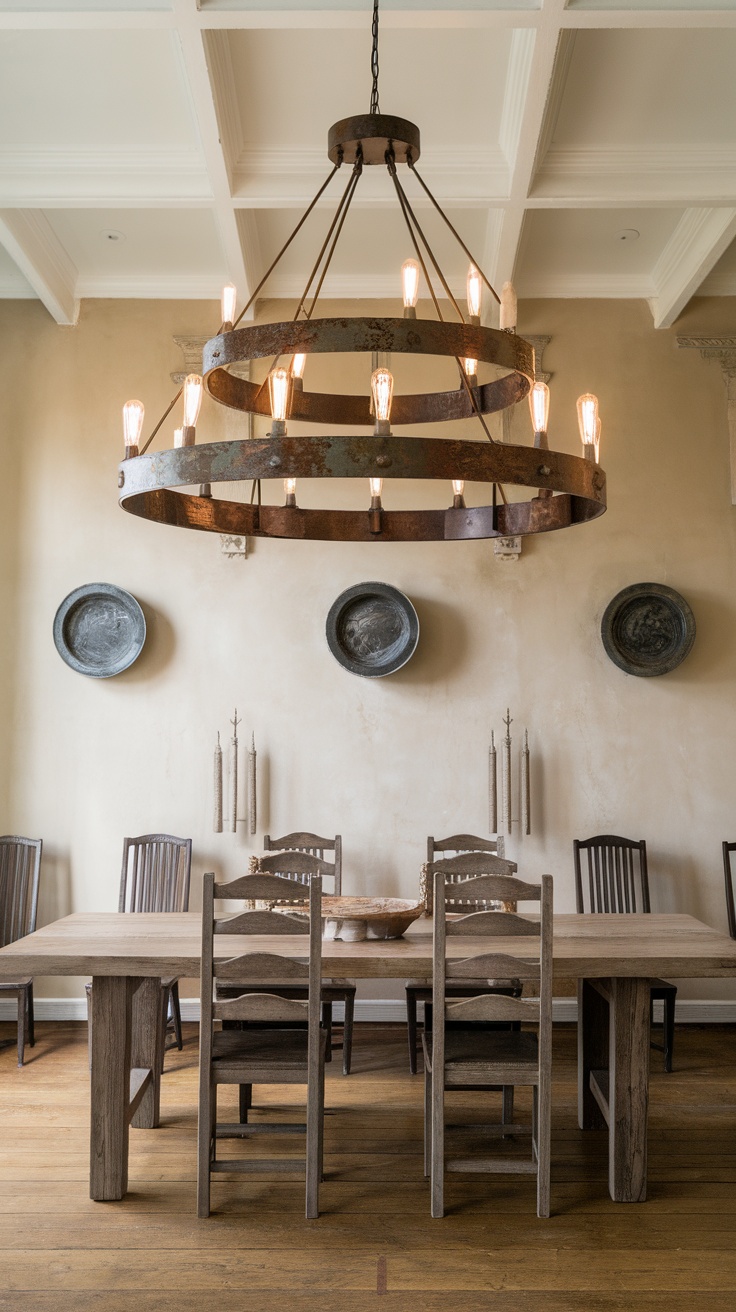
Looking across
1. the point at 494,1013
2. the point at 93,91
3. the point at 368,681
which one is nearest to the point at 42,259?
the point at 93,91

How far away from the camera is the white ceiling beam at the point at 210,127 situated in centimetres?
369

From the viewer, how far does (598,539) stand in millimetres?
5809

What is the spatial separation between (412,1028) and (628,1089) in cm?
137

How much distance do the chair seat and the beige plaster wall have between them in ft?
6.54

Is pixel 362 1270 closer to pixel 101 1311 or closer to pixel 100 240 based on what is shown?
pixel 101 1311

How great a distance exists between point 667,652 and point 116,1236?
12.8 ft

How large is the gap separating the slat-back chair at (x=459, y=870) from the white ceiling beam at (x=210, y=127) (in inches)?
121

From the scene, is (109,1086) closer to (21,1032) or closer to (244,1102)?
(244,1102)

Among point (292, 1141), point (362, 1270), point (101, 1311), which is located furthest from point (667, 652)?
point (101, 1311)

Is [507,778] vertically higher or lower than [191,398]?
lower

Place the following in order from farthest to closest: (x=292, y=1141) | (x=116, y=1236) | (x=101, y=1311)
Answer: (x=292, y=1141) → (x=116, y=1236) → (x=101, y=1311)

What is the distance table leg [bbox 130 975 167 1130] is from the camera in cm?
411

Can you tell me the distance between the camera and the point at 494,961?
334 centimetres

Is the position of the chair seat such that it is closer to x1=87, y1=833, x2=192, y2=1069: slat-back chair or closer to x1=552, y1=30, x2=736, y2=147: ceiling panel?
x1=87, y1=833, x2=192, y2=1069: slat-back chair
